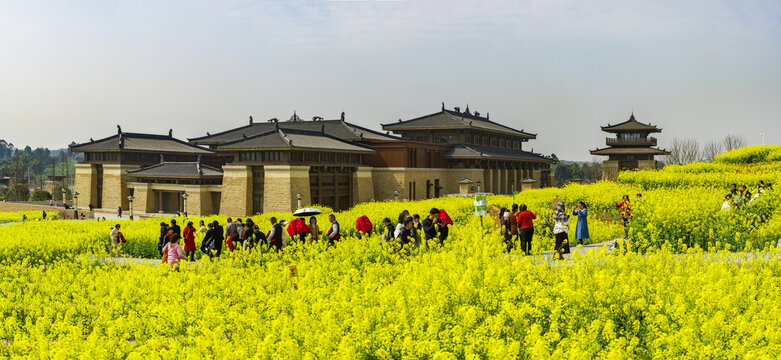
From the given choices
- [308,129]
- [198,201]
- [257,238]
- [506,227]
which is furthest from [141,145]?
[506,227]

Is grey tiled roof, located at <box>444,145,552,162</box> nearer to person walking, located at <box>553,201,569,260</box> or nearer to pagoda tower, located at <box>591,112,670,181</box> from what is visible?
pagoda tower, located at <box>591,112,670,181</box>

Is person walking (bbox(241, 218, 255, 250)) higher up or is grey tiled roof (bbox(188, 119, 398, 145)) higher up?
grey tiled roof (bbox(188, 119, 398, 145))

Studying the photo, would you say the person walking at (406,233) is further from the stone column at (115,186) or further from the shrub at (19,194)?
the shrub at (19,194)

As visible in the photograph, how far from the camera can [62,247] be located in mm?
20156

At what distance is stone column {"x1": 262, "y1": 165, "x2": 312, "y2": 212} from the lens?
4234cm

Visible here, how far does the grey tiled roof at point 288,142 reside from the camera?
4278 centimetres

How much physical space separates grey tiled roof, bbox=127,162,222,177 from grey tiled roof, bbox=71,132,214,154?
367 centimetres

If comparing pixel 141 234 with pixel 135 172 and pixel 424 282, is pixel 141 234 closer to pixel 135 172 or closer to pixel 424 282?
pixel 424 282

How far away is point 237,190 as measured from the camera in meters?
44.7

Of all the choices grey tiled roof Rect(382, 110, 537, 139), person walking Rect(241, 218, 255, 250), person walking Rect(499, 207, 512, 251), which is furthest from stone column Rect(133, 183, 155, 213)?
person walking Rect(499, 207, 512, 251)

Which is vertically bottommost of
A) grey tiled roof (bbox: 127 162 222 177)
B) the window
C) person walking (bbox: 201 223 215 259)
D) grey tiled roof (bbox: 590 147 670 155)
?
person walking (bbox: 201 223 215 259)

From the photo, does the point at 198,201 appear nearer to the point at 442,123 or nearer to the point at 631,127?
the point at 442,123

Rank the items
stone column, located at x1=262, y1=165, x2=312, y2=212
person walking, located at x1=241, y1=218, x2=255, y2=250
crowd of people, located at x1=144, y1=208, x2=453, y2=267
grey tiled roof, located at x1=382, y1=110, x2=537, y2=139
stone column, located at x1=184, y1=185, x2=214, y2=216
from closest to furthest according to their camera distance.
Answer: crowd of people, located at x1=144, y1=208, x2=453, y2=267 → person walking, located at x1=241, y1=218, x2=255, y2=250 → stone column, located at x1=262, y1=165, x2=312, y2=212 → stone column, located at x1=184, y1=185, x2=214, y2=216 → grey tiled roof, located at x1=382, y1=110, x2=537, y2=139

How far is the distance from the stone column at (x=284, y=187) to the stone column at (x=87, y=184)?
943 inches
